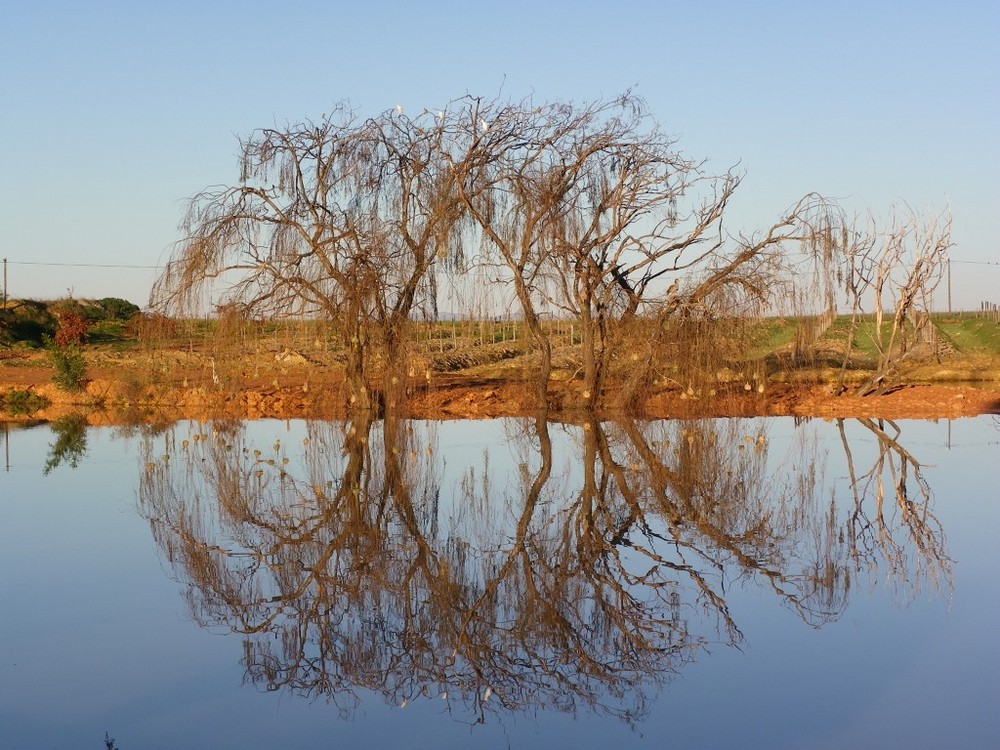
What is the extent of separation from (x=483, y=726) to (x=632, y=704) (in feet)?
2.70

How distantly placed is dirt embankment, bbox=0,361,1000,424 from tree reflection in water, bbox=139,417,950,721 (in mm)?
6889

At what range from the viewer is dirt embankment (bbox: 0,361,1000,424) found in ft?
77.3

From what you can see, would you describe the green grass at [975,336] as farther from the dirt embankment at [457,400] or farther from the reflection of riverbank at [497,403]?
the reflection of riverbank at [497,403]

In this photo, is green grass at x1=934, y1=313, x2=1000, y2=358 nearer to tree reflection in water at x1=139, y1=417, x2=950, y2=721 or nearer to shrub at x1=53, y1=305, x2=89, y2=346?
tree reflection in water at x1=139, y1=417, x2=950, y2=721

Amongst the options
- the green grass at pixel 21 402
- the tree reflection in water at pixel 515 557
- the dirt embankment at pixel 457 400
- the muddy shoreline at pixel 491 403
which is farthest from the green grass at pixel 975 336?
the green grass at pixel 21 402

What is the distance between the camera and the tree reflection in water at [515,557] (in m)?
6.83

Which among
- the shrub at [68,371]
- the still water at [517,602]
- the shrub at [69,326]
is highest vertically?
the shrub at [69,326]

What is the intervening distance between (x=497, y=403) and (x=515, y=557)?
15.7 metres

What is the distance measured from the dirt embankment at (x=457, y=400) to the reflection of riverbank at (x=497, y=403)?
0.07 feet

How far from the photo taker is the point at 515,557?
9.57m

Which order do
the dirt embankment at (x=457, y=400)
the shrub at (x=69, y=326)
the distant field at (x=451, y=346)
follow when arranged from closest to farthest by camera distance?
the distant field at (x=451, y=346) → the dirt embankment at (x=457, y=400) → the shrub at (x=69, y=326)

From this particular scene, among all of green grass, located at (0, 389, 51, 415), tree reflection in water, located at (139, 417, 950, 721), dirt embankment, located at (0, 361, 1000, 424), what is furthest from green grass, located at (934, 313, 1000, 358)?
green grass, located at (0, 389, 51, 415)

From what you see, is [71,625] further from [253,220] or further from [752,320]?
[752,320]

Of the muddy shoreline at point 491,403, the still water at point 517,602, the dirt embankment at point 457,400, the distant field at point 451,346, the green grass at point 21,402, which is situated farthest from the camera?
the green grass at point 21,402
